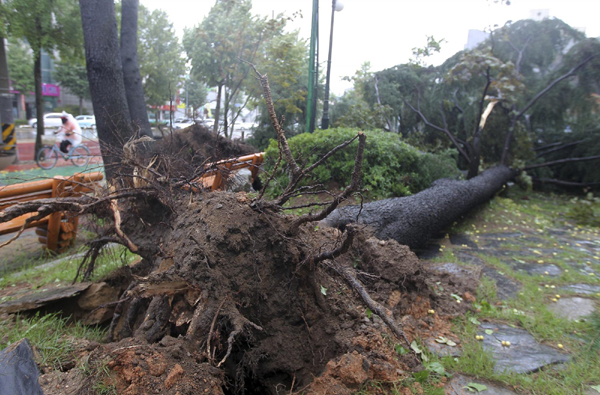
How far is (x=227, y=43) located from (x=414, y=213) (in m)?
9.68

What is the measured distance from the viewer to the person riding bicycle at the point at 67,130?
12.0 m

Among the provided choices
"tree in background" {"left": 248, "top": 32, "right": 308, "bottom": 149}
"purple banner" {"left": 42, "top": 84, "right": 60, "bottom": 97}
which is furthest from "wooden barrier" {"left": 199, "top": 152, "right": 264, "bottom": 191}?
"purple banner" {"left": 42, "top": 84, "right": 60, "bottom": 97}

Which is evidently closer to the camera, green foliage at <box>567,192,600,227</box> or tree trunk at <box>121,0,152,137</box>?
tree trunk at <box>121,0,152,137</box>

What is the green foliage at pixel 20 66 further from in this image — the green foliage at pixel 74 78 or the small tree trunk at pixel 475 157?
the small tree trunk at pixel 475 157

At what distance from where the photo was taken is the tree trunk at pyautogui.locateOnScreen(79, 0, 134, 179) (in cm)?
577

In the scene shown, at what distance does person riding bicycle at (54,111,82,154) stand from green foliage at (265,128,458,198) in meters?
9.11

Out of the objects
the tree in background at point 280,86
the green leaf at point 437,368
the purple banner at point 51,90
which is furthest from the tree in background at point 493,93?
the purple banner at point 51,90

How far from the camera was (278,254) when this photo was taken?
99.7 inches

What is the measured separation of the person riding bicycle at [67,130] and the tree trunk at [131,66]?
6000mm

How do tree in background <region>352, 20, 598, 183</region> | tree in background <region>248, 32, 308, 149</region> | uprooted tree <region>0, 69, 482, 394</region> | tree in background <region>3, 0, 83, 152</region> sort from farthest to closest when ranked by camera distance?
tree in background <region>248, 32, 308, 149</region> < tree in background <region>3, 0, 83, 152</region> < tree in background <region>352, 20, 598, 183</region> < uprooted tree <region>0, 69, 482, 394</region>

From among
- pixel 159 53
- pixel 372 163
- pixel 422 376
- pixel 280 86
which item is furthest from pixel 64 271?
pixel 159 53

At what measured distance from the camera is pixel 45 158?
12750mm

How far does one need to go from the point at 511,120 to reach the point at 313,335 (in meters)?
8.43

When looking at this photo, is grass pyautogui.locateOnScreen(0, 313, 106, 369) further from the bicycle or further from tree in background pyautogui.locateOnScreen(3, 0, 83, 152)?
the bicycle
